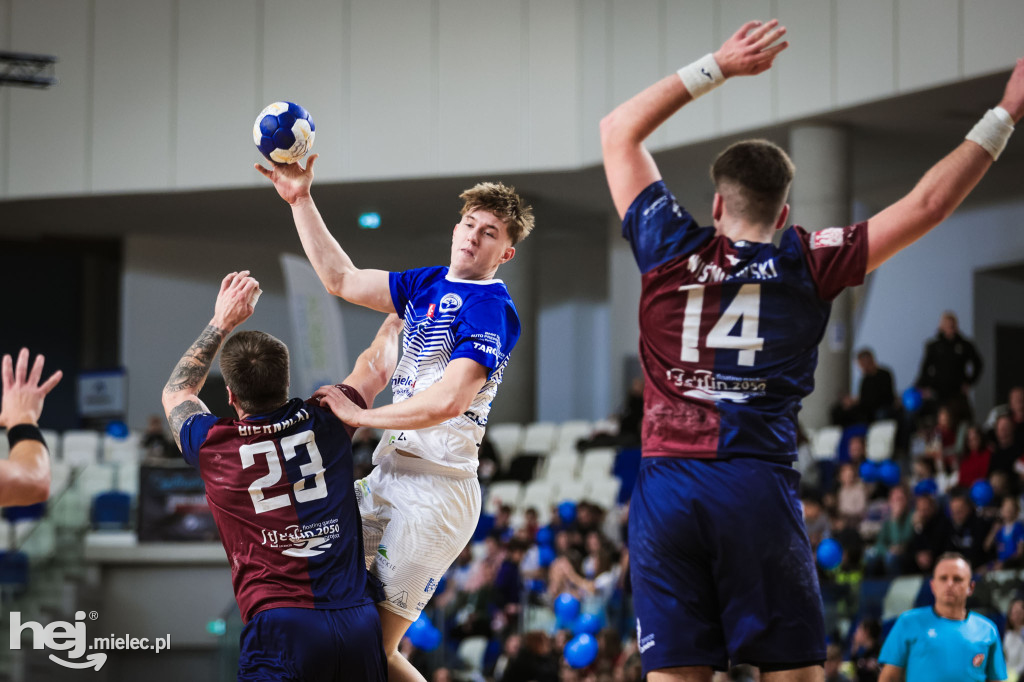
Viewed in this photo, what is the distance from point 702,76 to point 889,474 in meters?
9.92

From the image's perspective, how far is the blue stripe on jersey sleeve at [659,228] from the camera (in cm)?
348

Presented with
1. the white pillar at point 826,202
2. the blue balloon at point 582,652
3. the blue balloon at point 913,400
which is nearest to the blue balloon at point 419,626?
Result: the blue balloon at point 582,652

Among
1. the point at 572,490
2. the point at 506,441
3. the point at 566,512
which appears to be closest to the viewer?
the point at 566,512

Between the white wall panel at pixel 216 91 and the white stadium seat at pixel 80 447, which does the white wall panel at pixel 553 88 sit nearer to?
the white wall panel at pixel 216 91

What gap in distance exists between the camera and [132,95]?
19.5 meters

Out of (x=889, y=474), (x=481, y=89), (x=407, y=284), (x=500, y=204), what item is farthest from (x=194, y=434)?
(x=481, y=89)

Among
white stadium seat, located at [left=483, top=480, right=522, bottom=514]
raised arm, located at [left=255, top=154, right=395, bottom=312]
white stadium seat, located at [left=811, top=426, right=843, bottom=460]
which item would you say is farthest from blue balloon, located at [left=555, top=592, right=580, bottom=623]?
raised arm, located at [left=255, top=154, right=395, bottom=312]

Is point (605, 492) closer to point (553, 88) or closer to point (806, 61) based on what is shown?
point (806, 61)

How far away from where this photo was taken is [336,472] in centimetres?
407

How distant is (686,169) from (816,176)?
2.76 metres

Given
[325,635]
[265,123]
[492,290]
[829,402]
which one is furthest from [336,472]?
[829,402]

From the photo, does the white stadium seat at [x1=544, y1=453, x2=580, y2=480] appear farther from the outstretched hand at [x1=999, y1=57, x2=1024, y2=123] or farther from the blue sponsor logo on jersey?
the outstretched hand at [x1=999, y1=57, x2=1024, y2=123]

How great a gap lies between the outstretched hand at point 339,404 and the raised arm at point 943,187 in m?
1.76

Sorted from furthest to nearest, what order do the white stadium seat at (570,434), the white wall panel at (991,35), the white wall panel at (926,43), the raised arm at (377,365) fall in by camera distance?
1. the white stadium seat at (570,434)
2. the white wall panel at (926,43)
3. the white wall panel at (991,35)
4. the raised arm at (377,365)
